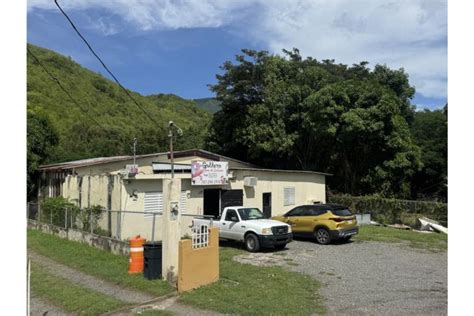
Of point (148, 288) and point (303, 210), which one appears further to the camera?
point (303, 210)

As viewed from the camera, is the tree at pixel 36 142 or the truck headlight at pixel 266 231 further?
the tree at pixel 36 142

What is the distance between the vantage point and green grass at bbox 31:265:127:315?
7938 mm

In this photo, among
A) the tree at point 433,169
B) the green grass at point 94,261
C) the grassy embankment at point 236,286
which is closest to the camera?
the grassy embankment at point 236,286

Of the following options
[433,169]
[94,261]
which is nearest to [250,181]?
[94,261]

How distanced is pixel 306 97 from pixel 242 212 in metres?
14.9

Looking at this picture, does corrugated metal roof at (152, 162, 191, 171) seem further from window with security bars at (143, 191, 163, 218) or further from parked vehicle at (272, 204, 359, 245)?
parked vehicle at (272, 204, 359, 245)

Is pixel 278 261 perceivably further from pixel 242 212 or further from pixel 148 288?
pixel 148 288

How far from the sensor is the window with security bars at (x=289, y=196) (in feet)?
77.7

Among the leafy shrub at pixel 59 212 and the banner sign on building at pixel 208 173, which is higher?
the banner sign on building at pixel 208 173

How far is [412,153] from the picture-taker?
26.8 metres

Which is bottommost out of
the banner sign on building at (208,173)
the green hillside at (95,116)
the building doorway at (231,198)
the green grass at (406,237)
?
the green grass at (406,237)

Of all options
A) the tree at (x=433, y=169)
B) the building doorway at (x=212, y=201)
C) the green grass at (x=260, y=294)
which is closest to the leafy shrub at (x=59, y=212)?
the building doorway at (x=212, y=201)

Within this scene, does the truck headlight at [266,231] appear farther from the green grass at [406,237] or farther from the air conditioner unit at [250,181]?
the air conditioner unit at [250,181]
